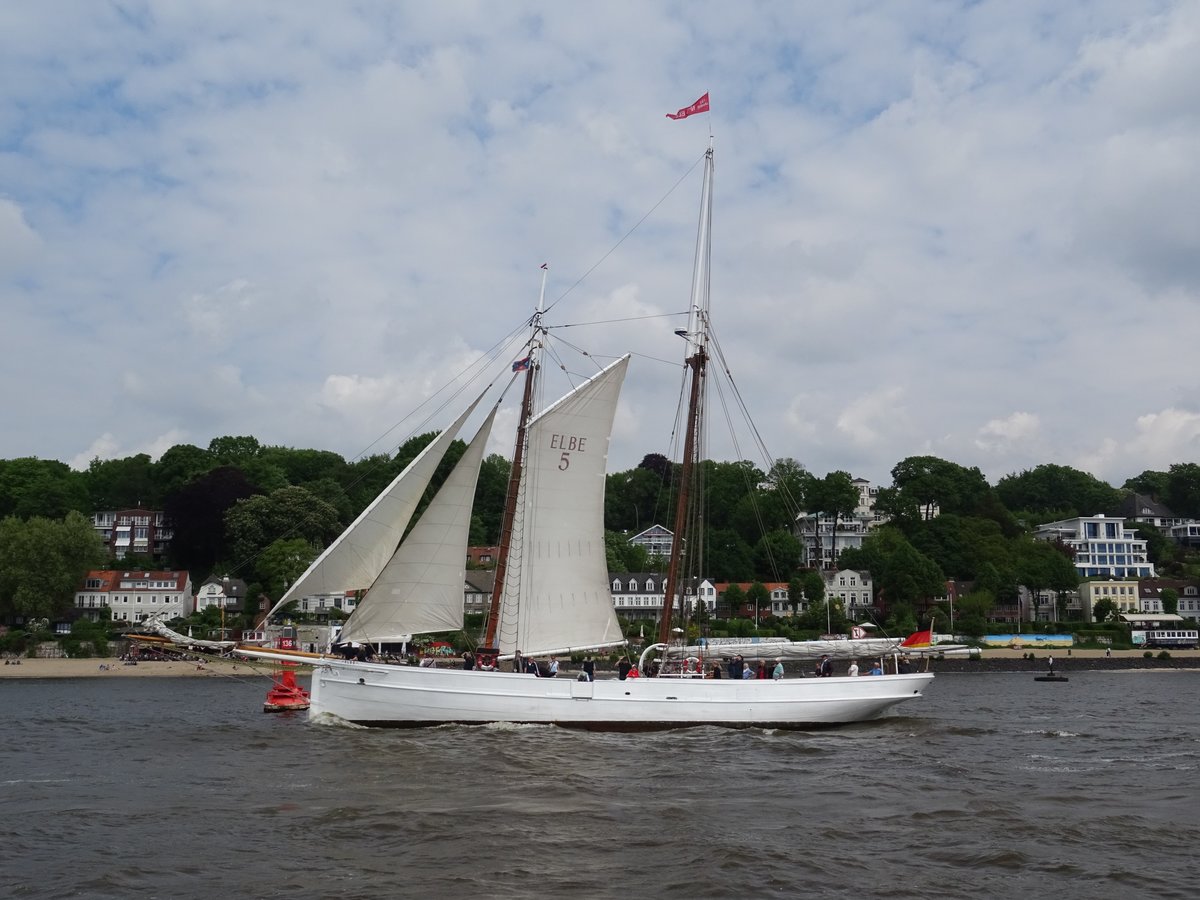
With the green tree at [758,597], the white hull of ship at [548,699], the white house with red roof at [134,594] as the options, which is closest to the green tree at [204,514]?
the white house with red roof at [134,594]

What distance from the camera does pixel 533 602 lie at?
135ft

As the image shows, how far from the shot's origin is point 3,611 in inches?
3787

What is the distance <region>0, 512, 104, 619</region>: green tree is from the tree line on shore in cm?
13

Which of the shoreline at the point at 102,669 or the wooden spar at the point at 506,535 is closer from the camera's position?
the wooden spar at the point at 506,535

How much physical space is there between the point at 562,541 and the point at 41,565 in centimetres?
7235

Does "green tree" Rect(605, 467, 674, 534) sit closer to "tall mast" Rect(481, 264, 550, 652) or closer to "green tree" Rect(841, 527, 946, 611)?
"green tree" Rect(841, 527, 946, 611)

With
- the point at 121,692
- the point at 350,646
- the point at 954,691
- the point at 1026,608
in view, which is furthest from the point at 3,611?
→ the point at 1026,608

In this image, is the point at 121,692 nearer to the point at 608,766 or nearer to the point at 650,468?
the point at 608,766

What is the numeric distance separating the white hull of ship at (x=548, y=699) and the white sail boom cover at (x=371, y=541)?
3.23 m

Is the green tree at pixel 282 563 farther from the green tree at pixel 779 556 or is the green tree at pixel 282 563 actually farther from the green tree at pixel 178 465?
the green tree at pixel 779 556

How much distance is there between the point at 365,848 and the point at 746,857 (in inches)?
283

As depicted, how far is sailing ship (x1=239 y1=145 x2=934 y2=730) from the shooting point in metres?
37.0

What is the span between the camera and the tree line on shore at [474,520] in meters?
102

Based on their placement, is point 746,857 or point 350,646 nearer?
point 746,857
